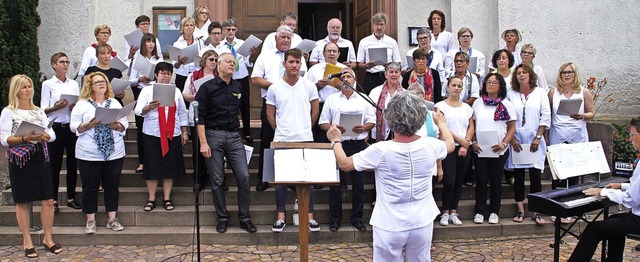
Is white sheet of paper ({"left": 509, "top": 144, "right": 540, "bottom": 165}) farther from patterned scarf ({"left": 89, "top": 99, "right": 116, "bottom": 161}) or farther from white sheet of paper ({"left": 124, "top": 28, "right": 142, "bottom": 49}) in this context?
white sheet of paper ({"left": 124, "top": 28, "right": 142, "bottom": 49})

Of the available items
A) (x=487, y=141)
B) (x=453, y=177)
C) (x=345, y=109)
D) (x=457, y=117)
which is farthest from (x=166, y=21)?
(x=487, y=141)

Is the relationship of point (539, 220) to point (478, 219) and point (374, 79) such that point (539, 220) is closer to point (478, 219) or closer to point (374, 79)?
point (478, 219)

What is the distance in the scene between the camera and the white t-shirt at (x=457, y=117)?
658 cm

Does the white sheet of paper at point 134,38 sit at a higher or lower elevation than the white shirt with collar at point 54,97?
higher

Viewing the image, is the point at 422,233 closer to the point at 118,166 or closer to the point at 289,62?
the point at 289,62

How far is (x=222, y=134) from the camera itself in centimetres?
634

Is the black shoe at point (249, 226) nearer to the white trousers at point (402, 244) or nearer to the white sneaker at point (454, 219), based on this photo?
the white sneaker at point (454, 219)

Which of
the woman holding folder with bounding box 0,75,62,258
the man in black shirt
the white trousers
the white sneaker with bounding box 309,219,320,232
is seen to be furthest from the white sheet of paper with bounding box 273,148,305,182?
the woman holding folder with bounding box 0,75,62,258

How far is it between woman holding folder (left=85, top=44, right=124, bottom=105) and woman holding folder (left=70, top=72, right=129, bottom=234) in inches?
28.6

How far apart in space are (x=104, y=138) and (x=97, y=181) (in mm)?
491

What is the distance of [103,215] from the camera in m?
6.60

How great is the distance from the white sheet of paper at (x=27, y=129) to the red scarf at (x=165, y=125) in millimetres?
1358

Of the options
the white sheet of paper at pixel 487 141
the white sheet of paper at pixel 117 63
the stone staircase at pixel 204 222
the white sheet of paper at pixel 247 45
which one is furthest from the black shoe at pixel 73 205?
the white sheet of paper at pixel 487 141

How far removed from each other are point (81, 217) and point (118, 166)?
849 millimetres
